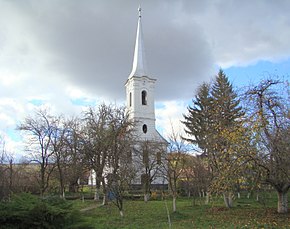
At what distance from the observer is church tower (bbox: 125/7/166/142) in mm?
50250

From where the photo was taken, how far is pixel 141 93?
5144 centimetres

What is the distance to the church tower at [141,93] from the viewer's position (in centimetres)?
5025

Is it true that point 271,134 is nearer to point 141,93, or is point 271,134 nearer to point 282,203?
point 282,203

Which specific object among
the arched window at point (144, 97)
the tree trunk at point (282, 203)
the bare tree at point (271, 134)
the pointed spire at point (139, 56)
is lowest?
the tree trunk at point (282, 203)

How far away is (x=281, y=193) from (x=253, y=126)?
196 inches

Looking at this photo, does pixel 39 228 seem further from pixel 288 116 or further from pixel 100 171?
pixel 100 171

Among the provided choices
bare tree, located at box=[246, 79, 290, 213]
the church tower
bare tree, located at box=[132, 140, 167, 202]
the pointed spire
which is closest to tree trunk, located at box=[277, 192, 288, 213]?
bare tree, located at box=[246, 79, 290, 213]

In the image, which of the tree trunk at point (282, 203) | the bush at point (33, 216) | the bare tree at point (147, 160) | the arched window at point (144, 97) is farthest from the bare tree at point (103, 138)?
the arched window at point (144, 97)

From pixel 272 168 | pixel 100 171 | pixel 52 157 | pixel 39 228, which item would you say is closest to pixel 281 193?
pixel 272 168

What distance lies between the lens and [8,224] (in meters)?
8.47

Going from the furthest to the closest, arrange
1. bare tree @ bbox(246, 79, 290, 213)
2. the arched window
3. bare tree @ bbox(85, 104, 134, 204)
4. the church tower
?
the arched window
the church tower
bare tree @ bbox(85, 104, 134, 204)
bare tree @ bbox(246, 79, 290, 213)

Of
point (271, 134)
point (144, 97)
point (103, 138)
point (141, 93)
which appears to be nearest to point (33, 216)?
point (271, 134)

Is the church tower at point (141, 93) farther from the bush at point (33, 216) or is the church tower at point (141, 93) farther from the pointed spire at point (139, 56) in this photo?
the bush at point (33, 216)

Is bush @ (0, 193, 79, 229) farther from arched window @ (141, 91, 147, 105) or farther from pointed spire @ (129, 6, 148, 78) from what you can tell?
pointed spire @ (129, 6, 148, 78)
